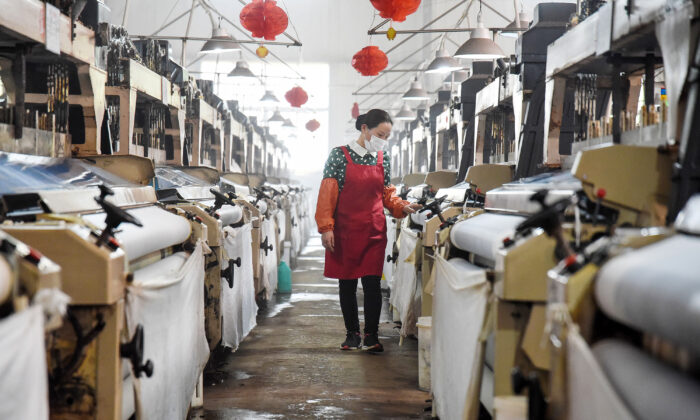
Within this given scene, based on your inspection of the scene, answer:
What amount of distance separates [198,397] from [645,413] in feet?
9.95

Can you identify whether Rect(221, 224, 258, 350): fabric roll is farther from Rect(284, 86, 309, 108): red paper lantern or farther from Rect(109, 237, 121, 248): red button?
Rect(284, 86, 309, 108): red paper lantern

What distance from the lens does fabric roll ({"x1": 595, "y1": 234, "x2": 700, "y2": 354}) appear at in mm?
1239

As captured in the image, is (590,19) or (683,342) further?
(590,19)

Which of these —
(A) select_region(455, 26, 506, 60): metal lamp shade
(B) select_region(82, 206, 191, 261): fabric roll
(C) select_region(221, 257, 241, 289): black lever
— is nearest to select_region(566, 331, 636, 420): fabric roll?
(B) select_region(82, 206, 191, 261): fabric roll

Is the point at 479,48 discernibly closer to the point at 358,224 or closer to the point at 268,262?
the point at 358,224

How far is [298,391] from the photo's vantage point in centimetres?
425

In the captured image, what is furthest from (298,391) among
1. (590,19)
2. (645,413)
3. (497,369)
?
(645,413)

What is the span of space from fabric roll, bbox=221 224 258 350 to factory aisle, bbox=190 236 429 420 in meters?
0.19

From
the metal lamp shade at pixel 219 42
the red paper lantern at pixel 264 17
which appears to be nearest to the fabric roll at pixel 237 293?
the red paper lantern at pixel 264 17

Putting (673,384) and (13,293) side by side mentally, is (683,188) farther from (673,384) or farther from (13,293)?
(13,293)

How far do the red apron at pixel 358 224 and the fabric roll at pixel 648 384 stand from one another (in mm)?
3489

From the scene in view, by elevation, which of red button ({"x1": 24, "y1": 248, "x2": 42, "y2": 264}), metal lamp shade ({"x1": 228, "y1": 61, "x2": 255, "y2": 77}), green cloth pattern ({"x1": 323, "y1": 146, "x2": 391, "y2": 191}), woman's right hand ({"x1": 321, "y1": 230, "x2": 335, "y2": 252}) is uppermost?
metal lamp shade ({"x1": 228, "y1": 61, "x2": 255, "y2": 77})

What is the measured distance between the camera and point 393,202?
518 cm

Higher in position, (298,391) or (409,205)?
(409,205)
